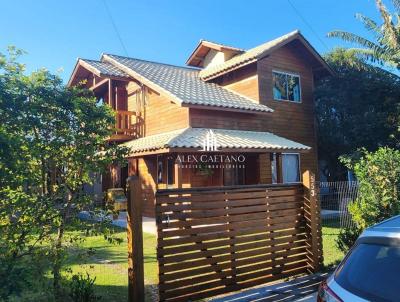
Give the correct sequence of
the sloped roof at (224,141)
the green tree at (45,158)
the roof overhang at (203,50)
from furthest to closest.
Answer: the roof overhang at (203,50) → the sloped roof at (224,141) → the green tree at (45,158)

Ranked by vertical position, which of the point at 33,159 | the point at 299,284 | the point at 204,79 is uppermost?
the point at 204,79

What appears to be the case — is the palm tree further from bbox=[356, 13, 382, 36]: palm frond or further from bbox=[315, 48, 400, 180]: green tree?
bbox=[315, 48, 400, 180]: green tree

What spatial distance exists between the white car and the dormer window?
16.3m

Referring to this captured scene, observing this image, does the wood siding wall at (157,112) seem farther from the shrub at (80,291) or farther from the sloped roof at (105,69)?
the shrub at (80,291)

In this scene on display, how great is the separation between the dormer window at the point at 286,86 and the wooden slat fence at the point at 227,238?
12.0m

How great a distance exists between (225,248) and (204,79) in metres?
15.4

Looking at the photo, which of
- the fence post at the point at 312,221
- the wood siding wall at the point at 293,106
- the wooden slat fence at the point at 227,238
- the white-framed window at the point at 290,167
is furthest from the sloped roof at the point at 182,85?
the wooden slat fence at the point at 227,238

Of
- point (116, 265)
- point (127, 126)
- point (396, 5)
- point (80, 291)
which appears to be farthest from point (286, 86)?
point (80, 291)

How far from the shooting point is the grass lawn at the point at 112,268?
20.6ft

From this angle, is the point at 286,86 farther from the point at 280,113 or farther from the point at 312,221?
the point at 312,221

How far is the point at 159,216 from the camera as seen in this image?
18.0 ft

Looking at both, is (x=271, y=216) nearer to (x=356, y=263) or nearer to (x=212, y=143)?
(x=356, y=263)

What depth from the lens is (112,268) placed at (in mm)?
8188

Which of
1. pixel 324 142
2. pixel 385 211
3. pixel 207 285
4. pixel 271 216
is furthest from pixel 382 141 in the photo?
pixel 207 285
